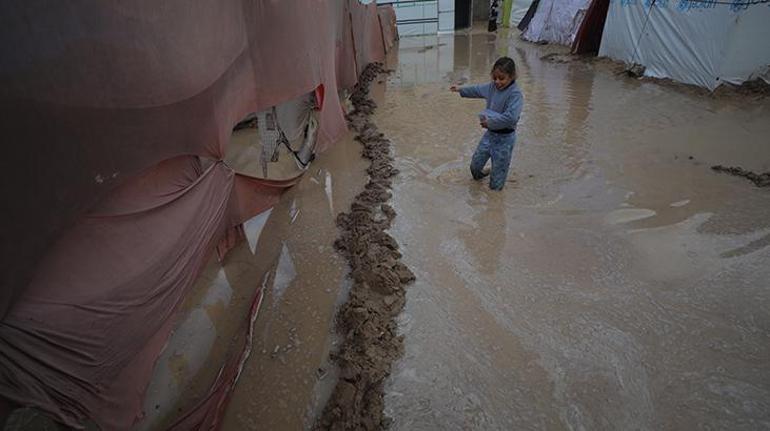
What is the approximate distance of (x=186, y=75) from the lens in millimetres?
2414

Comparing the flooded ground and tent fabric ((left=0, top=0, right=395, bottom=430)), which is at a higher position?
tent fabric ((left=0, top=0, right=395, bottom=430))

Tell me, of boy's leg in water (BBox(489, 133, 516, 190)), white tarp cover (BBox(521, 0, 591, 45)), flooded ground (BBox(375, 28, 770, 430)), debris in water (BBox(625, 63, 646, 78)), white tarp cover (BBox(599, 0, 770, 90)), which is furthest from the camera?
white tarp cover (BBox(521, 0, 591, 45))

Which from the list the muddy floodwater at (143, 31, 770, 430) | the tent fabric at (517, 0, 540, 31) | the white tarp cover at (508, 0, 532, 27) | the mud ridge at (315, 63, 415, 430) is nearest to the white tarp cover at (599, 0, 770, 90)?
the muddy floodwater at (143, 31, 770, 430)

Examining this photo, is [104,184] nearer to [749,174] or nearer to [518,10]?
[749,174]

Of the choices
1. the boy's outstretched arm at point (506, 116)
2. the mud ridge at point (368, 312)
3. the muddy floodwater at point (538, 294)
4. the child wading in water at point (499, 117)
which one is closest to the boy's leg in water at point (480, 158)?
the child wading in water at point (499, 117)

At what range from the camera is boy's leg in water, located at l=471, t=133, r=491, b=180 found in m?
4.80

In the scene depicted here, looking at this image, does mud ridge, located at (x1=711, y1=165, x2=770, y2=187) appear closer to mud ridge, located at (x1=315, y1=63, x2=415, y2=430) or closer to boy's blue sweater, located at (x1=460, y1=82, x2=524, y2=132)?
boy's blue sweater, located at (x1=460, y1=82, x2=524, y2=132)

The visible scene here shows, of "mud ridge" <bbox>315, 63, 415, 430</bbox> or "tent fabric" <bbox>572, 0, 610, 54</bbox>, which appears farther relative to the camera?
"tent fabric" <bbox>572, 0, 610, 54</bbox>

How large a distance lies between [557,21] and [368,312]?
52.9 feet

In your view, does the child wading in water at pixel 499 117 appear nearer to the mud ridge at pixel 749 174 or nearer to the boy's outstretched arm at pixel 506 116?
the boy's outstretched arm at pixel 506 116

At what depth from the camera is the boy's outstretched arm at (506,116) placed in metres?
4.31

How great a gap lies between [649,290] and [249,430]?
9.69 feet

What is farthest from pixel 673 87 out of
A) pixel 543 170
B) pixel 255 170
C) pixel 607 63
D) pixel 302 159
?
pixel 255 170

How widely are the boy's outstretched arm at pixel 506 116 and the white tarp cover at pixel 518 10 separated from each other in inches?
766
